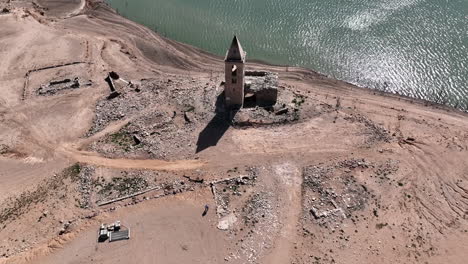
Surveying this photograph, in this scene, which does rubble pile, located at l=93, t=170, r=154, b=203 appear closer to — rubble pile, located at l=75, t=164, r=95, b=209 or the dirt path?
rubble pile, located at l=75, t=164, r=95, b=209

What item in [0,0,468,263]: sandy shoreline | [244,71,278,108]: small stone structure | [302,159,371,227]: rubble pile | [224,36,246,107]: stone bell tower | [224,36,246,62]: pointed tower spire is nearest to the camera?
[0,0,468,263]: sandy shoreline

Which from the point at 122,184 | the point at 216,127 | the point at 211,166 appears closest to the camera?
the point at 122,184

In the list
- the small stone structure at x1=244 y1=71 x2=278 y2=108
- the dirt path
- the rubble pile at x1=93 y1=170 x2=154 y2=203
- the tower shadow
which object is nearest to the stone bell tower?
the tower shadow

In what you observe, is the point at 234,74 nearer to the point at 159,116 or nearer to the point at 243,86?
the point at 243,86

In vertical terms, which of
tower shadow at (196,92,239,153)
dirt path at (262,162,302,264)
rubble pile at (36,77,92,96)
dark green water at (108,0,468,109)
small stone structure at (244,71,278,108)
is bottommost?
dirt path at (262,162,302,264)

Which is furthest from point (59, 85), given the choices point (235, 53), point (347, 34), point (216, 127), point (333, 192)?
point (347, 34)

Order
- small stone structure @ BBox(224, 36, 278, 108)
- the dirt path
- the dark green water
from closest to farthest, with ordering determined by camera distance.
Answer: the dirt path → small stone structure @ BBox(224, 36, 278, 108) → the dark green water

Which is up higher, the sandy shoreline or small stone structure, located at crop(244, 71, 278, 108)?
small stone structure, located at crop(244, 71, 278, 108)

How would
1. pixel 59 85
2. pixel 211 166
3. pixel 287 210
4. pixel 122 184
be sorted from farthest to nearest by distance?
pixel 59 85 → pixel 211 166 → pixel 122 184 → pixel 287 210
